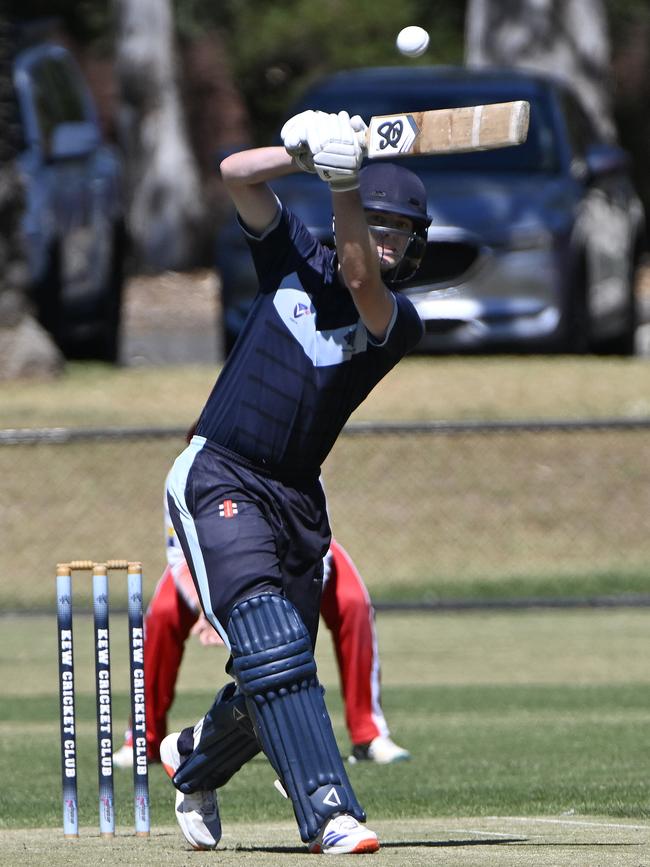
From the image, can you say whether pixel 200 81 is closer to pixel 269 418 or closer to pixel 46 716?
pixel 46 716

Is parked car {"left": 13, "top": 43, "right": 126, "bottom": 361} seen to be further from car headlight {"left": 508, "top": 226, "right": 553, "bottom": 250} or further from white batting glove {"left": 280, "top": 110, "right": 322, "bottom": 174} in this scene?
white batting glove {"left": 280, "top": 110, "right": 322, "bottom": 174}

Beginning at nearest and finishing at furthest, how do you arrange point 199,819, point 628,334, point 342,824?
point 342,824 → point 199,819 → point 628,334

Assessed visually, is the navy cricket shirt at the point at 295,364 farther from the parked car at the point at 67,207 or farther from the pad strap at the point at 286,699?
the parked car at the point at 67,207

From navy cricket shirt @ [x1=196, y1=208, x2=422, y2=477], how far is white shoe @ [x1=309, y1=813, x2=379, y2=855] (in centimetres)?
102

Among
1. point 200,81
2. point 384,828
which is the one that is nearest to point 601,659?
point 384,828

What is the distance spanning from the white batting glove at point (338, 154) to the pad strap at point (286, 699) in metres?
1.19

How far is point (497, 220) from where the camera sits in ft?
53.1

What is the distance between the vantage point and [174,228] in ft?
122

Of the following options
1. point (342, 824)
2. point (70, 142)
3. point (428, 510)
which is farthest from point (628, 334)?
point (342, 824)

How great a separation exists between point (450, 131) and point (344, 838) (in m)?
1.97

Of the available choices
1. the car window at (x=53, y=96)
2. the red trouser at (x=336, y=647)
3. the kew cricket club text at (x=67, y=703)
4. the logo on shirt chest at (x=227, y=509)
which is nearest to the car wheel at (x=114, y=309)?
the car window at (x=53, y=96)

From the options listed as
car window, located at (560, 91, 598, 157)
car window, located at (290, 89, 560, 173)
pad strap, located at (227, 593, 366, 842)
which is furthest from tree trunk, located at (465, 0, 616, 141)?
pad strap, located at (227, 593, 366, 842)

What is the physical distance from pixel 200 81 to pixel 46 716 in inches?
1223

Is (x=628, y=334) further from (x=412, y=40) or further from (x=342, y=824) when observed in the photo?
(x=342, y=824)
